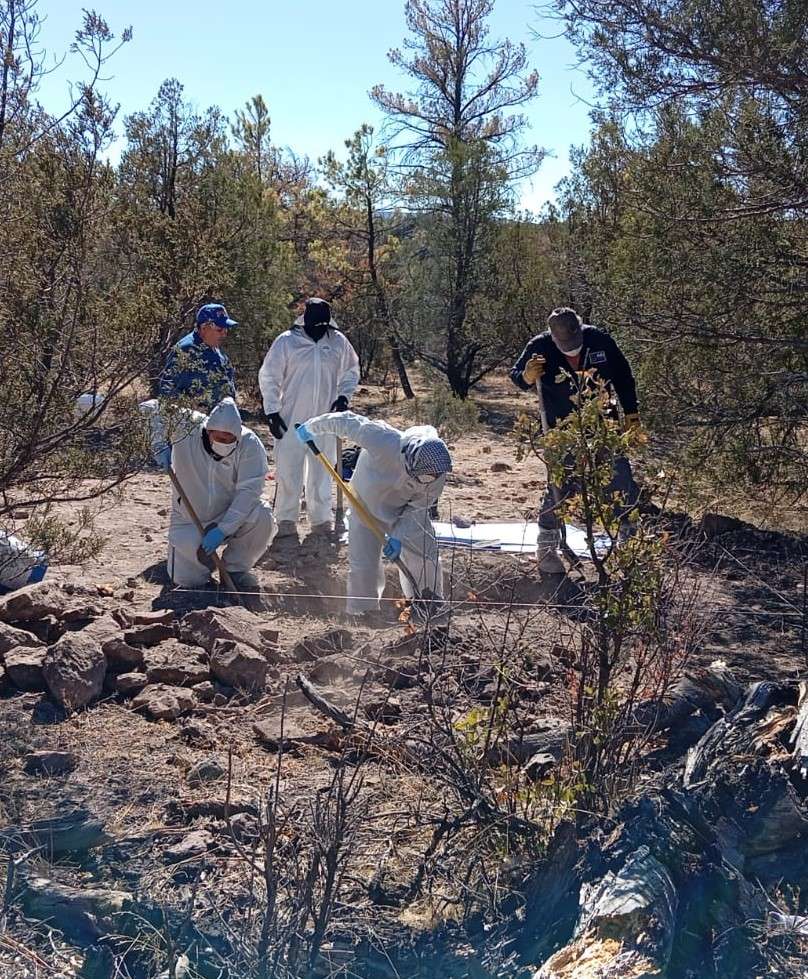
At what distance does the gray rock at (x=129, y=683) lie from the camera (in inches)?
194

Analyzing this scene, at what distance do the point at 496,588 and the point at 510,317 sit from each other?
10.2m

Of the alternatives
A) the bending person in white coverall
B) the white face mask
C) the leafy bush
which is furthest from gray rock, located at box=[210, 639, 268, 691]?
Result: the leafy bush

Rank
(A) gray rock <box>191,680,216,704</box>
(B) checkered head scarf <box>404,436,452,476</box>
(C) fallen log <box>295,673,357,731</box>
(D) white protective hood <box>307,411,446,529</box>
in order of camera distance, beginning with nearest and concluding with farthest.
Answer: (C) fallen log <box>295,673,357,731</box>
(A) gray rock <box>191,680,216,704</box>
(B) checkered head scarf <box>404,436,452,476</box>
(D) white protective hood <box>307,411,446,529</box>

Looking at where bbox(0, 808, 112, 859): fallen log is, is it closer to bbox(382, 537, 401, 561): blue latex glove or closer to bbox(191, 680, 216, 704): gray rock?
bbox(191, 680, 216, 704): gray rock

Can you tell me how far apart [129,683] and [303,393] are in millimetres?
3682

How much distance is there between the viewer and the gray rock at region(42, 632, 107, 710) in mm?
4746

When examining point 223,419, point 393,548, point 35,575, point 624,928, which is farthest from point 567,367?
point 624,928

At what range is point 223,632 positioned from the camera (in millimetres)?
5297

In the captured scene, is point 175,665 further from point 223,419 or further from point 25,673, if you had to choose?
point 223,419

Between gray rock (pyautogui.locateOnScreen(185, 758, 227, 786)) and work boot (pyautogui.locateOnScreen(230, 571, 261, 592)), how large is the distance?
8.23 ft

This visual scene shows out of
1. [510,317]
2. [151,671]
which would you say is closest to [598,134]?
[510,317]

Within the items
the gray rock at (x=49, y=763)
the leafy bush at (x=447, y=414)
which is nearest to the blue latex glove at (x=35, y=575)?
the gray rock at (x=49, y=763)

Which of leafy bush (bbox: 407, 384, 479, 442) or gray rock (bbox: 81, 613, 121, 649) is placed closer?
gray rock (bbox: 81, 613, 121, 649)

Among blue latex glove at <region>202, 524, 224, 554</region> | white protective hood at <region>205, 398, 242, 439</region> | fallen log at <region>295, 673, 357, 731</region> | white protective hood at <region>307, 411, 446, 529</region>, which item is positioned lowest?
fallen log at <region>295, 673, 357, 731</region>
